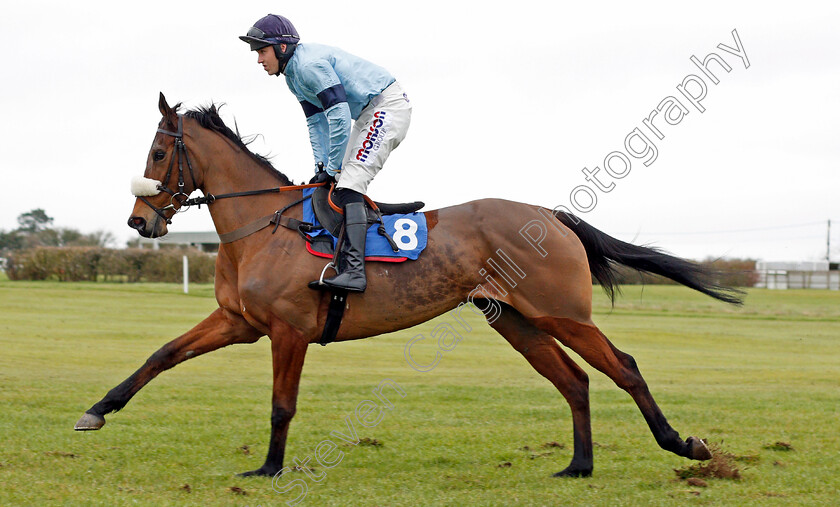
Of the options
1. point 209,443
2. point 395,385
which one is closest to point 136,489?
point 209,443

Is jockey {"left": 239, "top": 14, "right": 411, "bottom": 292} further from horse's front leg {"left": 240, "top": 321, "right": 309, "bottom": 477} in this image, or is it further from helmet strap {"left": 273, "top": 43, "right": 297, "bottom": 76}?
horse's front leg {"left": 240, "top": 321, "right": 309, "bottom": 477}

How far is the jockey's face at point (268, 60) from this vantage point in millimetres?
5707

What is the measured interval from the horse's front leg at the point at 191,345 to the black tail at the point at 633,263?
2.63 meters

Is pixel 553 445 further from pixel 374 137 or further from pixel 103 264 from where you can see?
pixel 103 264

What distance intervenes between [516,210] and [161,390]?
558 cm

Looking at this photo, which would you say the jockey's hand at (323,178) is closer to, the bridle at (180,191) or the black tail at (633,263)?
the bridle at (180,191)

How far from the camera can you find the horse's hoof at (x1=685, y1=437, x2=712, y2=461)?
18.3ft

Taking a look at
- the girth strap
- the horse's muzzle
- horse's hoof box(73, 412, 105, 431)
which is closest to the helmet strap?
the girth strap

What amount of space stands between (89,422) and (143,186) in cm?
167

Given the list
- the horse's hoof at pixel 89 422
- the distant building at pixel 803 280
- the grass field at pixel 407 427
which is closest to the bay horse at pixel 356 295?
the horse's hoof at pixel 89 422

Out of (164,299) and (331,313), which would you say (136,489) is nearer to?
(331,313)

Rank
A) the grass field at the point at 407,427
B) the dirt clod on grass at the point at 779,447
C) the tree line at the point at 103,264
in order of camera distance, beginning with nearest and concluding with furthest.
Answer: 1. the grass field at the point at 407,427
2. the dirt clod on grass at the point at 779,447
3. the tree line at the point at 103,264

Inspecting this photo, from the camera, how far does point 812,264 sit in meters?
62.7

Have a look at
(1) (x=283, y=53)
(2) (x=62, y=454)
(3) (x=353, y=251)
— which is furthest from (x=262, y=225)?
(2) (x=62, y=454)
